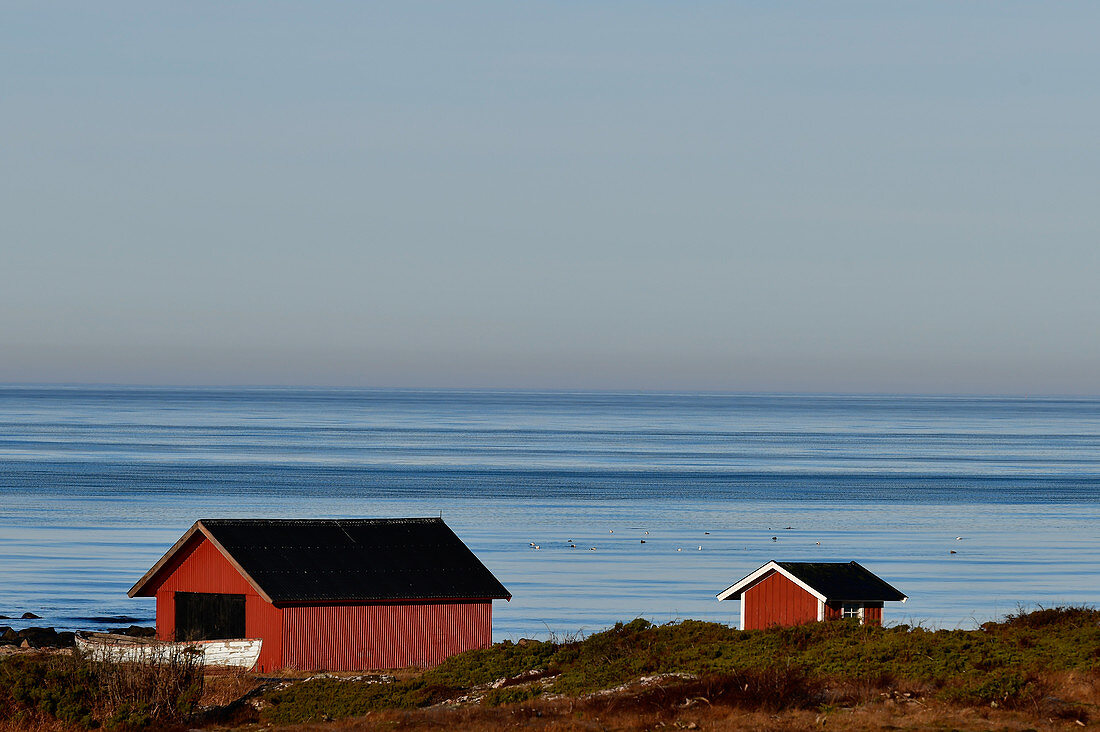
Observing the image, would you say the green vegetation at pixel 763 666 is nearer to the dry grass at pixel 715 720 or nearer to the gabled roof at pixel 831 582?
the dry grass at pixel 715 720

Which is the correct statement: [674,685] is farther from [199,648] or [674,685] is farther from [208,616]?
[208,616]

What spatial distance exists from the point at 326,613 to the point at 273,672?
1.91m

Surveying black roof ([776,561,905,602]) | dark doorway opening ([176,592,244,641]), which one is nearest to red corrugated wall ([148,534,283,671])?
dark doorway opening ([176,592,244,641])

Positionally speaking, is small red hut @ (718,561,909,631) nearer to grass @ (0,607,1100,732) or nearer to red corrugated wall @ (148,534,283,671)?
grass @ (0,607,1100,732)

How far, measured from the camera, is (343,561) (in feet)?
125

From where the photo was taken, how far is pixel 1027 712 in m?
25.5

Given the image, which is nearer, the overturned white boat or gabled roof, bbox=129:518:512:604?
the overturned white boat

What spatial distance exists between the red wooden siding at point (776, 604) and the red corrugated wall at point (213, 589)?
11.6 meters

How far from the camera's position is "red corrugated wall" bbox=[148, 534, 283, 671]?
36.4 m

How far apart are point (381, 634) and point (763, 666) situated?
1132 cm

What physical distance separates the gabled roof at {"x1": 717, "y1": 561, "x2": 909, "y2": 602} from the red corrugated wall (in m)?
11.4

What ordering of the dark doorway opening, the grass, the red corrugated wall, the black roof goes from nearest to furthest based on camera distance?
the grass < the red corrugated wall < the dark doorway opening < the black roof

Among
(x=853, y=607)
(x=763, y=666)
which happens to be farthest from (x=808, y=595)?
(x=763, y=666)

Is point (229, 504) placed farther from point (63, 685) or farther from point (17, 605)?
point (63, 685)
